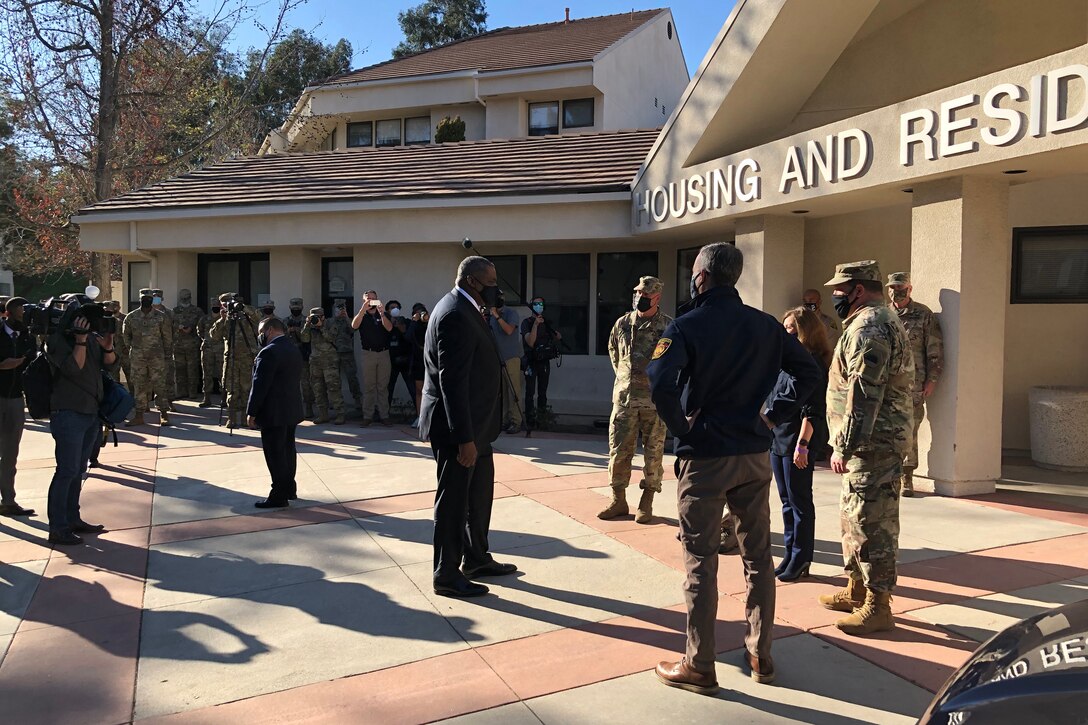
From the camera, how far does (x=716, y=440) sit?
11.5 ft

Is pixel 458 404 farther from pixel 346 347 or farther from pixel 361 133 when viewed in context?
pixel 361 133

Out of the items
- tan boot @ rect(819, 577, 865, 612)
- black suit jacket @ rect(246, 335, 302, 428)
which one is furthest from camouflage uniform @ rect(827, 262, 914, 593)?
black suit jacket @ rect(246, 335, 302, 428)

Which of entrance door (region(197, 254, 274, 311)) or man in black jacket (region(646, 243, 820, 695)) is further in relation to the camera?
entrance door (region(197, 254, 274, 311))

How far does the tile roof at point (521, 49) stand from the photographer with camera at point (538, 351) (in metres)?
11.1

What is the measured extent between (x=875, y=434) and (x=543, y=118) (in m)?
18.5

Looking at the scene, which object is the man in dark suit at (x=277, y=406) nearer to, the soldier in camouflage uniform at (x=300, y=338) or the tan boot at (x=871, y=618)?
the tan boot at (x=871, y=618)

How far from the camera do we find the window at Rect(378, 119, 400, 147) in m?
22.9

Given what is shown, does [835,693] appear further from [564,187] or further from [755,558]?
[564,187]


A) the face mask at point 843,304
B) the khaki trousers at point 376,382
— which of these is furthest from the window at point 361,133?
the face mask at point 843,304

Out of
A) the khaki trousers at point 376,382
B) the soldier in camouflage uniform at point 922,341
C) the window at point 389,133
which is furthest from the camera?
the window at point 389,133

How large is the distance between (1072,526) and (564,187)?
8.01 metres

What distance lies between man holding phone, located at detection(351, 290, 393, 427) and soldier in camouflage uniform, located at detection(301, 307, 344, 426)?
1.42 ft

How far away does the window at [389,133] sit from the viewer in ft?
75.3

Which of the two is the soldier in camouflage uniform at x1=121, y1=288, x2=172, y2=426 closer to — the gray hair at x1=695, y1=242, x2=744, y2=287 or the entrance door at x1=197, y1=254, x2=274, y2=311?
the entrance door at x1=197, y1=254, x2=274, y2=311
